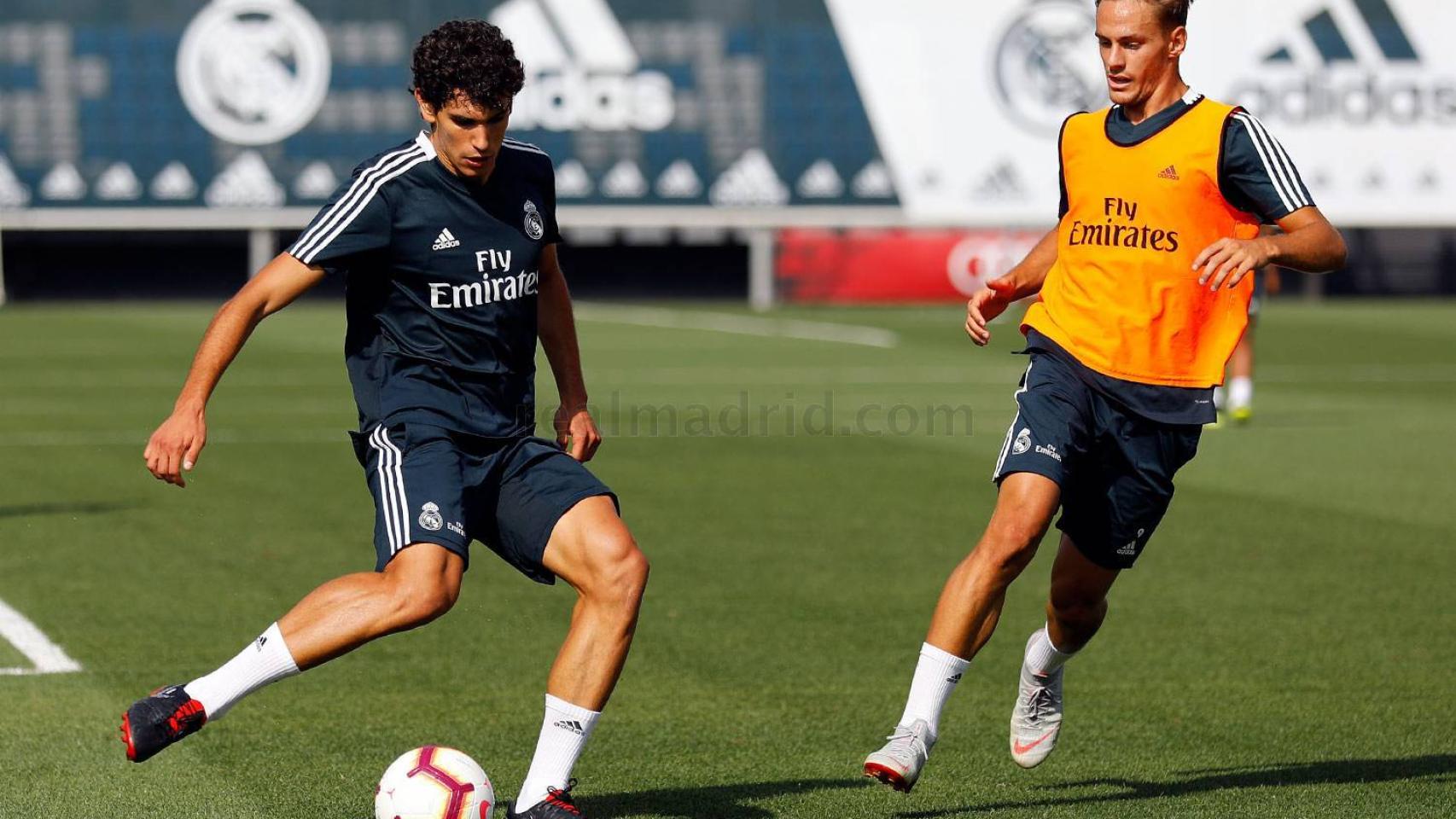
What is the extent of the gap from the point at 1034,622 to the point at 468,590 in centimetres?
250

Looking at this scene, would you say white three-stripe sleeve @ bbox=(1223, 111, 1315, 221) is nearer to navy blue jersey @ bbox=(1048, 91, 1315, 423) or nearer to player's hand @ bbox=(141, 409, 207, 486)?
navy blue jersey @ bbox=(1048, 91, 1315, 423)

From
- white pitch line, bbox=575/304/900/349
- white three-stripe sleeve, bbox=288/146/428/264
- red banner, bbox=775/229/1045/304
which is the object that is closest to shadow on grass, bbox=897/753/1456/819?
white three-stripe sleeve, bbox=288/146/428/264

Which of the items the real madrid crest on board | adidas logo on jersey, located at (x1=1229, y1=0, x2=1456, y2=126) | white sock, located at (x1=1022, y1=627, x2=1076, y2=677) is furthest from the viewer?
adidas logo on jersey, located at (x1=1229, y1=0, x2=1456, y2=126)

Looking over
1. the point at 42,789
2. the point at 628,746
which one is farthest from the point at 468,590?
the point at 42,789

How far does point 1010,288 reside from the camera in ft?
20.2

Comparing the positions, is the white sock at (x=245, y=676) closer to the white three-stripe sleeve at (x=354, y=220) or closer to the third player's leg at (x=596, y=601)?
the third player's leg at (x=596, y=601)

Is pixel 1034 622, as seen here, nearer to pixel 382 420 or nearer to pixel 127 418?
pixel 382 420

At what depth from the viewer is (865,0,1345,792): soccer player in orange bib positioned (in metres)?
5.64

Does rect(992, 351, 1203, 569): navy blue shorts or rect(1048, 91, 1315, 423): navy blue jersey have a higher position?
rect(1048, 91, 1315, 423): navy blue jersey

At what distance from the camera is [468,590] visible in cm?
944

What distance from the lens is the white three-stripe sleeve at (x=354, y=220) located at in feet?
17.6

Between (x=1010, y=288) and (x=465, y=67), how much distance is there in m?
1.79

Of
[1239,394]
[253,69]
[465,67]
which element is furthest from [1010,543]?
[253,69]

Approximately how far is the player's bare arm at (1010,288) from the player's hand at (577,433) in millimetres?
1116
